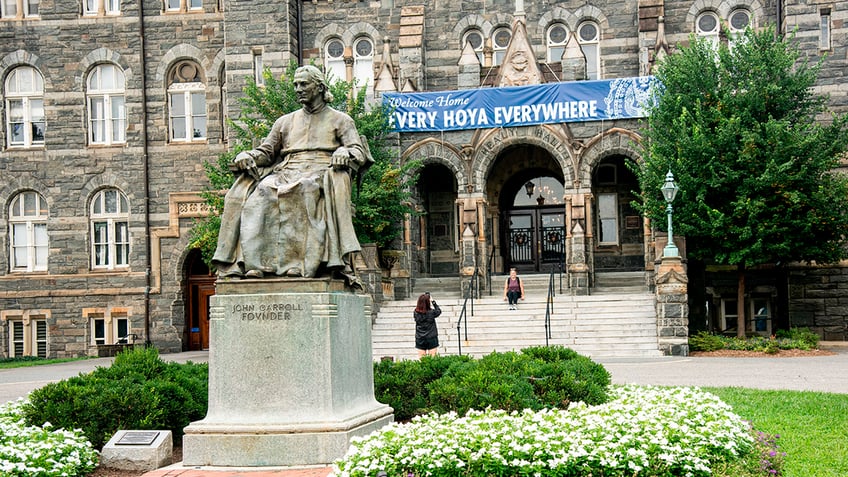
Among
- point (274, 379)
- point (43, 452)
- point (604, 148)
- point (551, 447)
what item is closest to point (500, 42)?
point (604, 148)

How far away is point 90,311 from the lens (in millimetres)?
31391

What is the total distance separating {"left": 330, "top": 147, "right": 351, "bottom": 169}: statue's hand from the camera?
9.17 metres

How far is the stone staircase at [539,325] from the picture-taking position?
22930 mm

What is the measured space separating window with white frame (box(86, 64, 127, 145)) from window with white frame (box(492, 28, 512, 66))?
12.1 meters

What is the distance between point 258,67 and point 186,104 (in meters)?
3.21

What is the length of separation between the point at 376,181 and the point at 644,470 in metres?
19.5

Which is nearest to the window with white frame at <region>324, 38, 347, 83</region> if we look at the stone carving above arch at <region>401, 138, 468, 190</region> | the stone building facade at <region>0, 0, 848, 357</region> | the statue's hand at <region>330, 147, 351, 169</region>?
the stone building facade at <region>0, 0, 848, 357</region>

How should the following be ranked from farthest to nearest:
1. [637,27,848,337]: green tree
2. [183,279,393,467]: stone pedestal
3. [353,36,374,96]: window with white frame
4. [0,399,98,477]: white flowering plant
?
[353,36,374,96]: window with white frame < [637,27,848,337]: green tree < [183,279,393,467]: stone pedestal < [0,399,98,477]: white flowering plant

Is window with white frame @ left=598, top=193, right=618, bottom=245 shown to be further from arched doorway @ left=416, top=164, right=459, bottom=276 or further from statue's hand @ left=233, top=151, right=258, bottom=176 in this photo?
statue's hand @ left=233, top=151, right=258, bottom=176

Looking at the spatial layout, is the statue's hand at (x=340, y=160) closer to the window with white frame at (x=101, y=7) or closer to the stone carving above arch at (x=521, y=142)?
the stone carving above arch at (x=521, y=142)

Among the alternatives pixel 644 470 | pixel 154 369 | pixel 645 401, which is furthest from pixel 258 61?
pixel 644 470

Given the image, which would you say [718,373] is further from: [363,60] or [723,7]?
[363,60]

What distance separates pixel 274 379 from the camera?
342 inches

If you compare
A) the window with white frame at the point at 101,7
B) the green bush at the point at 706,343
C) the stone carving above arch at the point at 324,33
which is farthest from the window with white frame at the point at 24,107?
the green bush at the point at 706,343
